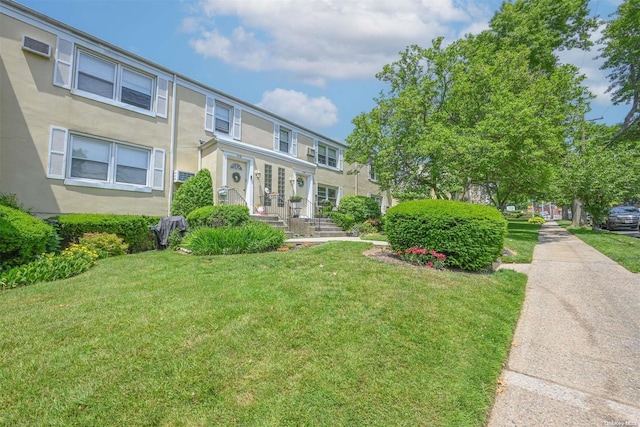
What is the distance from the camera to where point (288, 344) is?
9.17ft

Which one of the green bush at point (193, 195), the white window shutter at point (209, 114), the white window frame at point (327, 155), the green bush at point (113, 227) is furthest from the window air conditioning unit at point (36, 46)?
the white window frame at point (327, 155)

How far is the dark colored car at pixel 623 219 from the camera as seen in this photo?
58.0ft

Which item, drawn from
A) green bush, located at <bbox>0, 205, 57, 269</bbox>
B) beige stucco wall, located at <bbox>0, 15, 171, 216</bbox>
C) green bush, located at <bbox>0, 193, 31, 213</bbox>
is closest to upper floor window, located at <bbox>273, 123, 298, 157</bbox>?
beige stucco wall, located at <bbox>0, 15, 171, 216</bbox>

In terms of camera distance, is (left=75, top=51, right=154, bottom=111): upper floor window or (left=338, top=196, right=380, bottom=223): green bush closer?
(left=75, top=51, right=154, bottom=111): upper floor window

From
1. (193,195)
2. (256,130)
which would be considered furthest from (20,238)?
(256,130)

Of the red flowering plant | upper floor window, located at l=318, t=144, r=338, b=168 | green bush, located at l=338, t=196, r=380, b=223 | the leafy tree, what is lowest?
the red flowering plant

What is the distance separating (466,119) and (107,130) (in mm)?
12727

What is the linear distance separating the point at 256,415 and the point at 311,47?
526 inches

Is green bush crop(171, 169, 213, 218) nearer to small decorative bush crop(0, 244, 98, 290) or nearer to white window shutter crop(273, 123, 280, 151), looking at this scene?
small decorative bush crop(0, 244, 98, 290)

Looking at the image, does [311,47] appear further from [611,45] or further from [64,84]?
[611,45]

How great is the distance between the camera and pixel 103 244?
7.63m

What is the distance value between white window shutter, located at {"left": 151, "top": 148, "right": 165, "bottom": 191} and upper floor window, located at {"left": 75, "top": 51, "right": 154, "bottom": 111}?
1.54 meters

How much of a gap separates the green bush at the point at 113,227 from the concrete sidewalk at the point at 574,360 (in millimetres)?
9342

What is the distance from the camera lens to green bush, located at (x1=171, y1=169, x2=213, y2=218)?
10586 millimetres
